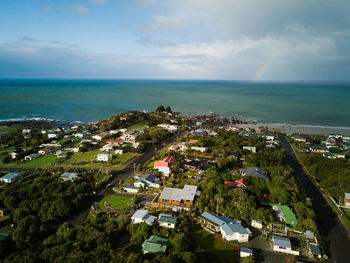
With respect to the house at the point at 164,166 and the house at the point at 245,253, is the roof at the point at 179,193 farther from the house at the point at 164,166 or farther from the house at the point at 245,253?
the house at the point at 245,253

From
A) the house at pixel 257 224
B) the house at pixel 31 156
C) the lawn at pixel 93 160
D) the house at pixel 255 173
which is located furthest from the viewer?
the house at pixel 31 156

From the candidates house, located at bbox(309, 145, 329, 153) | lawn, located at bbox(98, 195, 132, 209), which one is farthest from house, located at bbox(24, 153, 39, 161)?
house, located at bbox(309, 145, 329, 153)

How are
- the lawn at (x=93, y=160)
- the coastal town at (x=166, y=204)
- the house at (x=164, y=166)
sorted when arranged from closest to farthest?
the coastal town at (x=166, y=204) < the house at (x=164, y=166) < the lawn at (x=93, y=160)

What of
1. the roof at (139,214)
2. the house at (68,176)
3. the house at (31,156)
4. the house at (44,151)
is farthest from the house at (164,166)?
the house at (31,156)

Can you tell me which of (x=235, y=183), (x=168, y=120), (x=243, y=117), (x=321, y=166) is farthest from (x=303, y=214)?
(x=243, y=117)

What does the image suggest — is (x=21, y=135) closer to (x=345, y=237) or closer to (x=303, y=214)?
(x=303, y=214)

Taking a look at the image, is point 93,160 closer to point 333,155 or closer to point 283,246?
point 283,246

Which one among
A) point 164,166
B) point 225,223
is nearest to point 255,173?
point 225,223
